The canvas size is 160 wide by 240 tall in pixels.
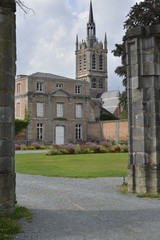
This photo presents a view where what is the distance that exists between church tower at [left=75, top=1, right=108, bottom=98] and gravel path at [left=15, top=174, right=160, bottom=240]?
71.6 metres

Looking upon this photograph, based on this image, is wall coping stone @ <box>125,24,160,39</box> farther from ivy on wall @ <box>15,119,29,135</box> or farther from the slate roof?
the slate roof

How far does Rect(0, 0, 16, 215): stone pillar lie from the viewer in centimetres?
631

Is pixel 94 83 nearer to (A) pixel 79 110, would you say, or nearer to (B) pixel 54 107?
(A) pixel 79 110

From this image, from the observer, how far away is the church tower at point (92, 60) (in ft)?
272

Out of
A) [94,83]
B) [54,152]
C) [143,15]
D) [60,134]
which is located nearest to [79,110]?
[60,134]

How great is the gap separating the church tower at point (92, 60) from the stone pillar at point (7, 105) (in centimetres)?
7423

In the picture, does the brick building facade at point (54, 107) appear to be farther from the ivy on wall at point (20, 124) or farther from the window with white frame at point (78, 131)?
the ivy on wall at point (20, 124)

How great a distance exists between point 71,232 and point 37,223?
77cm

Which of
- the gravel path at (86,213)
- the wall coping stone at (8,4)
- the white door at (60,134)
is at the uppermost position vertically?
the wall coping stone at (8,4)

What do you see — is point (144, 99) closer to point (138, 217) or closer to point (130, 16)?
point (138, 217)

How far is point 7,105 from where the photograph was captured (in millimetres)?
6410

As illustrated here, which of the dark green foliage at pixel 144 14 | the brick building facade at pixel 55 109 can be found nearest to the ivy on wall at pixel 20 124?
the brick building facade at pixel 55 109

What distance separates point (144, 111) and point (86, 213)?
3.46 metres

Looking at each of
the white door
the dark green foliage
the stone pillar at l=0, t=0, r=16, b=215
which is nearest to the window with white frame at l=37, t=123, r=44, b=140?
the white door
